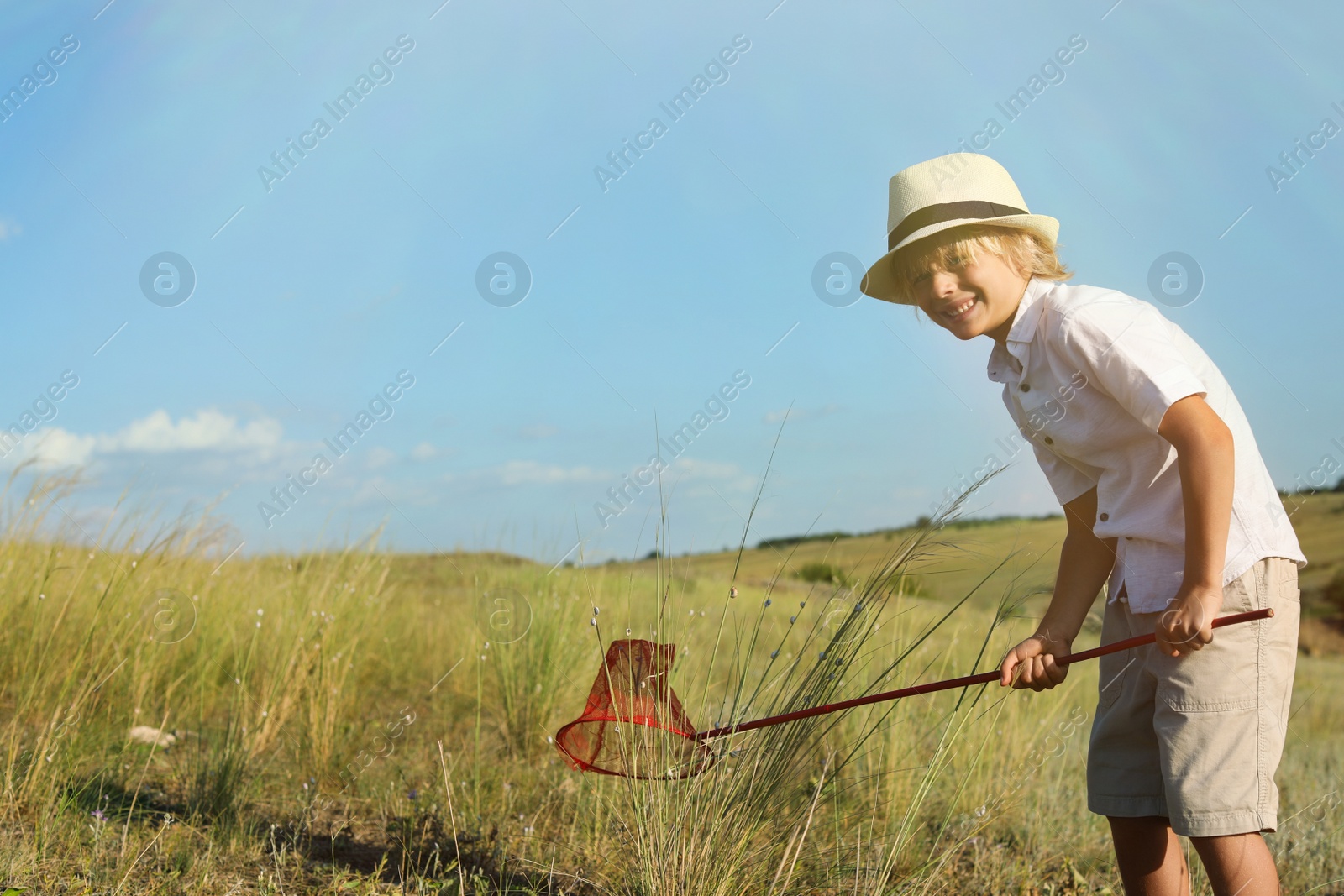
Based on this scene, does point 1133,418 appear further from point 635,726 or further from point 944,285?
point 635,726

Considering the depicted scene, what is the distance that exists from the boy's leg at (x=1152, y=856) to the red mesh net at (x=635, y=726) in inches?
37.0

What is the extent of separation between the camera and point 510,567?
222 inches

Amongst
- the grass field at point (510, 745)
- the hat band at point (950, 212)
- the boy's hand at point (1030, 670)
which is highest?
the hat band at point (950, 212)

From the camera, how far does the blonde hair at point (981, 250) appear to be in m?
2.15

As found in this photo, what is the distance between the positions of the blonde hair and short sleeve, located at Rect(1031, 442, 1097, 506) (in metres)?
0.43

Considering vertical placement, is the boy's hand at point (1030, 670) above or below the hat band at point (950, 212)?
below

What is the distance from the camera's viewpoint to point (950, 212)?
2.16 metres

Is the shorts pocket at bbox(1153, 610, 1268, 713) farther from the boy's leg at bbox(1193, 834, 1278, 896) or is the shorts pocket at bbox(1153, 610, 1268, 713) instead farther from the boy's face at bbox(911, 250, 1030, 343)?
the boy's face at bbox(911, 250, 1030, 343)

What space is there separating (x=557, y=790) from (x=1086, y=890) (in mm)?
1710

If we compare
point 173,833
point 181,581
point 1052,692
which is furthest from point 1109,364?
point 181,581

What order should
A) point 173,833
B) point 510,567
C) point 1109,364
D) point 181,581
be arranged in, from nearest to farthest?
point 1109,364
point 173,833
point 181,581
point 510,567

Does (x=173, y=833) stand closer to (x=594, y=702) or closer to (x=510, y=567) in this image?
(x=594, y=702)

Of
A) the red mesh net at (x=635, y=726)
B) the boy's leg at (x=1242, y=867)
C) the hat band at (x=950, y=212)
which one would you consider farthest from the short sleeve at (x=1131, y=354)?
the red mesh net at (x=635, y=726)

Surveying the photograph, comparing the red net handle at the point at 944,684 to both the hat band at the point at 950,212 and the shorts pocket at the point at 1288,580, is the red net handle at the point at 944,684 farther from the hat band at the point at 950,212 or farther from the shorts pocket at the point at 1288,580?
the hat band at the point at 950,212
